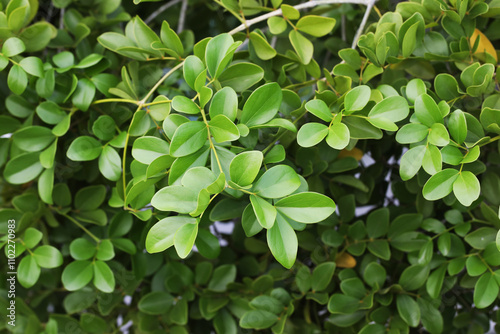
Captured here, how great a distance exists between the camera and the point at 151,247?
0.47m

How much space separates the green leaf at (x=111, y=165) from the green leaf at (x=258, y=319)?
0.28 m

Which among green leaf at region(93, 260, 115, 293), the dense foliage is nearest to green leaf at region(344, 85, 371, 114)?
the dense foliage

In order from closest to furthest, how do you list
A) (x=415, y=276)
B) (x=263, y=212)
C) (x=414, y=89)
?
(x=263, y=212) < (x=414, y=89) < (x=415, y=276)

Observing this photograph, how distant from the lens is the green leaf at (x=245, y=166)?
46 cm

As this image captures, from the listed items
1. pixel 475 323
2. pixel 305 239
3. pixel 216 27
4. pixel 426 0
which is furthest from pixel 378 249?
pixel 216 27

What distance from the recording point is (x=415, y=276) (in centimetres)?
66

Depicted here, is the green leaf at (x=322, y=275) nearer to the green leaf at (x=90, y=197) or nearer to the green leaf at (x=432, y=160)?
the green leaf at (x=432, y=160)

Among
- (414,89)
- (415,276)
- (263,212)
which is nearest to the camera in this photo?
(263,212)

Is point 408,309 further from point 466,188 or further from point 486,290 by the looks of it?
point 466,188

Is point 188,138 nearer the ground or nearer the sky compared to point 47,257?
nearer the sky

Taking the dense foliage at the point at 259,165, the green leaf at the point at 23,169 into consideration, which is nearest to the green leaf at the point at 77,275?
the dense foliage at the point at 259,165

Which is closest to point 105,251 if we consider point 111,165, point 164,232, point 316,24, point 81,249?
point 81,249

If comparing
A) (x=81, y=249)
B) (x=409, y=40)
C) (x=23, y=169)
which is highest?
(x=409, y=40)

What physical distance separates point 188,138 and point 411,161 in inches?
10.1
